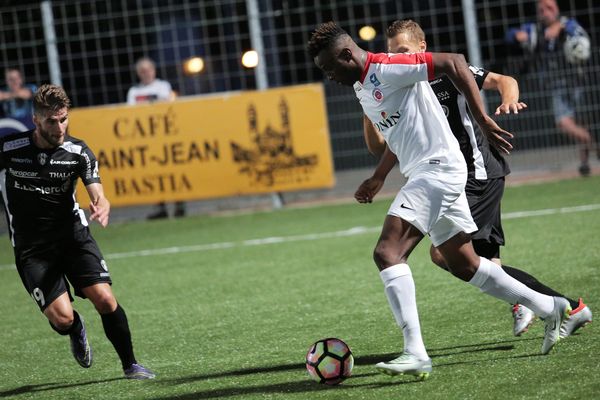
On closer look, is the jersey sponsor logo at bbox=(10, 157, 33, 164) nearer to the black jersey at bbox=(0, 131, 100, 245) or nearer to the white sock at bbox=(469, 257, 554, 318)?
the black jersey at bbox=(0, 131, 100, 245)

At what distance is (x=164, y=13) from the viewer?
1656cm

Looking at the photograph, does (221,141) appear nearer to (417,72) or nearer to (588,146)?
(588,146)

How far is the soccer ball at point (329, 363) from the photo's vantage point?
17.2 ft

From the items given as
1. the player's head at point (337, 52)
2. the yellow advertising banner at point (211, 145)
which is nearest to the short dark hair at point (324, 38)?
the player's head at point (337, 52)

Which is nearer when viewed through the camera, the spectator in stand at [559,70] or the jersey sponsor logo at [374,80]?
the jersey sponsor logo at [374,80]

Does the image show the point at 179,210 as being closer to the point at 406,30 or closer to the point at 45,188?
the point at 45,188

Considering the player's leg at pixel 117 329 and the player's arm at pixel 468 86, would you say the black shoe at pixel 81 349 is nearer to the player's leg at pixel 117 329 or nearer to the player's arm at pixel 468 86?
the player's leg at pixel 117 329

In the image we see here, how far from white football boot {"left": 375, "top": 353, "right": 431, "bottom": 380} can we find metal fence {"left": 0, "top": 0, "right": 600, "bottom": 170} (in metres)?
9.35

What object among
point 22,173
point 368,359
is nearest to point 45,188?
point 22,173

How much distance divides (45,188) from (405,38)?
7.15 ft

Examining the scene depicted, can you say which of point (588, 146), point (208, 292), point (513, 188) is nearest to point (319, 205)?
point (513, 188)

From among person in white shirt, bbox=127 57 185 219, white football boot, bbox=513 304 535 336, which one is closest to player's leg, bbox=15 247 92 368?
white football boot, bbox=513 304 535 336

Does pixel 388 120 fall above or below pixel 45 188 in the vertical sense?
above

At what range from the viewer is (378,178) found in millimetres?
5988
